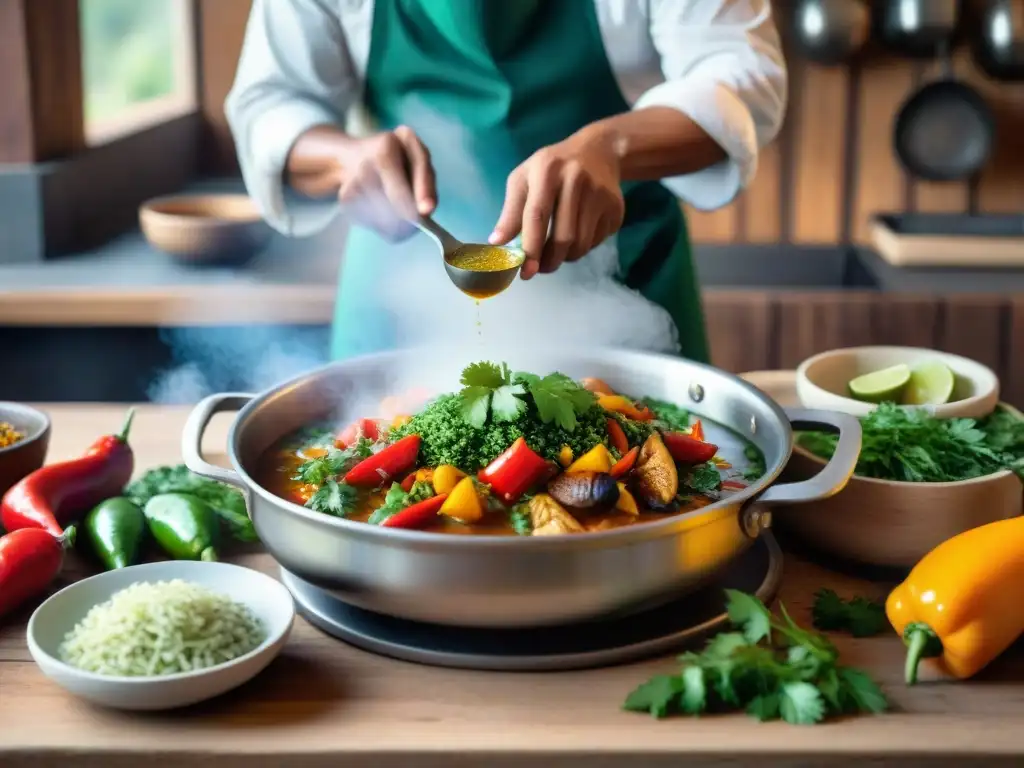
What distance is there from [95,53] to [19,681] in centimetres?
266

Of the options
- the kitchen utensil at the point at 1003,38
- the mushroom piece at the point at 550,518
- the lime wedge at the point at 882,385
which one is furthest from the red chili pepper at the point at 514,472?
the kitchen utensil at the point at 1003,38

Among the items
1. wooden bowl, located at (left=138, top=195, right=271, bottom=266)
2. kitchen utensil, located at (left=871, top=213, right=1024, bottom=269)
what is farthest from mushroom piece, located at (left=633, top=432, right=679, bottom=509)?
kitchen utensil, located at (left=871, top=213, right=1024, bottom=269)

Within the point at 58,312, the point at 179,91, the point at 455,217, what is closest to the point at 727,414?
the point at 455,217

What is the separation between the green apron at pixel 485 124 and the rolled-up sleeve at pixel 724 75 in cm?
14

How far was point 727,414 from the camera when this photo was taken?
61.1 inches

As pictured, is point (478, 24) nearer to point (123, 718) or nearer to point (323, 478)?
point (323, 478)

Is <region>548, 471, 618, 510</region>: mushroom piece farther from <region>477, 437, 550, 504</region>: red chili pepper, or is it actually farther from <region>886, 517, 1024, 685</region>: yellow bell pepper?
<region>886, 517, 1024, 685</region>: yellow bell pepper

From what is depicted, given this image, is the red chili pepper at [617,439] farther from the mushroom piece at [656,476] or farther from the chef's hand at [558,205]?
the chef's hand at [558,205]

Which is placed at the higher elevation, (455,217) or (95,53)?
(95,53)

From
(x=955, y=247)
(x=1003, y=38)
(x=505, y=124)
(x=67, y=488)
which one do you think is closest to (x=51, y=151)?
(x=505, y=124)

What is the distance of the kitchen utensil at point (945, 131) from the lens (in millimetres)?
3639

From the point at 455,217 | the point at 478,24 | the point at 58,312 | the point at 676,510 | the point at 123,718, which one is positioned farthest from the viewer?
the point at 58,312

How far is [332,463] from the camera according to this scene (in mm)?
1370

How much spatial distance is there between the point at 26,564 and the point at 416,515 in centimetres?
43
